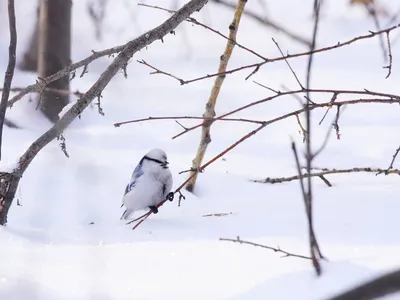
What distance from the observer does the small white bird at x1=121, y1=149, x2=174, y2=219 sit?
9.21 feet

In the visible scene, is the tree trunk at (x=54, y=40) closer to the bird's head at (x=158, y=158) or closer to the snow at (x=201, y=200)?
the snow at (x=201, y=200)

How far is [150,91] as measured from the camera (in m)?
5.57

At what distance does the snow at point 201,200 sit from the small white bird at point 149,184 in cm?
9

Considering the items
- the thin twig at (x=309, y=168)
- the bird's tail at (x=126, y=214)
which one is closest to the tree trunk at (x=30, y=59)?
the bird's tail at (x=126, y=214)

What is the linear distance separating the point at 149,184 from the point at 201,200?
0.51 m

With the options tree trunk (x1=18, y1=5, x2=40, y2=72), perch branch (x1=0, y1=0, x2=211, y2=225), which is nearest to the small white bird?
perch branch (x1=0, y1=0, x2=211, y2=225)

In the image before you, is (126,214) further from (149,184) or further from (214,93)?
(214,93)

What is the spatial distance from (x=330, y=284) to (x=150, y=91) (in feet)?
13.8

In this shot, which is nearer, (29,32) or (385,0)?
(29,32)

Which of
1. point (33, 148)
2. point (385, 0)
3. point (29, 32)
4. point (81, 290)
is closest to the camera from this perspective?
point (81, 290)

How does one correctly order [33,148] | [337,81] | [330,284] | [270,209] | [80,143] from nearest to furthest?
[330,284]
[33,148]
[270,209]
[80,143]
[337,81]

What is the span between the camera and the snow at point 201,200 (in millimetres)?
1747

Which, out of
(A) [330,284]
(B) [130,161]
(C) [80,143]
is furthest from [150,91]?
(A) [330,284]

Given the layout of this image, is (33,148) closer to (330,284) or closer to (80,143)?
(330,284)
